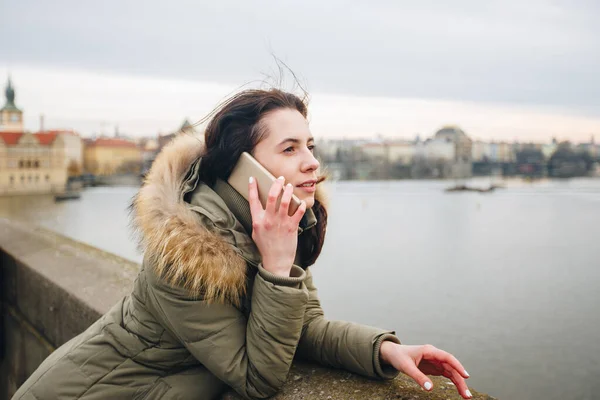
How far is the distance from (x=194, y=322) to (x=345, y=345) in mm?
441

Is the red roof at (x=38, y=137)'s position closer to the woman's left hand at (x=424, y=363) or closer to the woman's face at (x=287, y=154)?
the woman's face at (x=287, y=154)

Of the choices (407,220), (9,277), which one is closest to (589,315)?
(9,277)

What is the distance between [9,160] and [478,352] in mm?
48831

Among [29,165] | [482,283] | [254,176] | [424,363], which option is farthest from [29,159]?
[424,363]

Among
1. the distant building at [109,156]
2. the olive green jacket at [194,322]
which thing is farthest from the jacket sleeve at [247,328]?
the distant building at [109,156]

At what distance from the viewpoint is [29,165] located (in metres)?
49.7

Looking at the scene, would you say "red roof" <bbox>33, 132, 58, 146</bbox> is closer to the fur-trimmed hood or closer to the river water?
the river water

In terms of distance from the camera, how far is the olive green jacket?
121 centimetres

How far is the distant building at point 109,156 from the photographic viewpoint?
205ft

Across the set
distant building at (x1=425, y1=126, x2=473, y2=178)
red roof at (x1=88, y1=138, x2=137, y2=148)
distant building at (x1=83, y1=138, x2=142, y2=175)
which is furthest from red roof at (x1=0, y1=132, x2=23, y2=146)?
distant building at (x1=425, y1=126, x2=473, y2=178)

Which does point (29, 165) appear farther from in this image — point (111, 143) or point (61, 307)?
point (61, 307)

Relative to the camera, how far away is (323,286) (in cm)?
1762

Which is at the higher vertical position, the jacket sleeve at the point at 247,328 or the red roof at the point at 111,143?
the red roof at the point at 111,143

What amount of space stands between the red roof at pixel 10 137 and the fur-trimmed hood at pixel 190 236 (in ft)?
183
